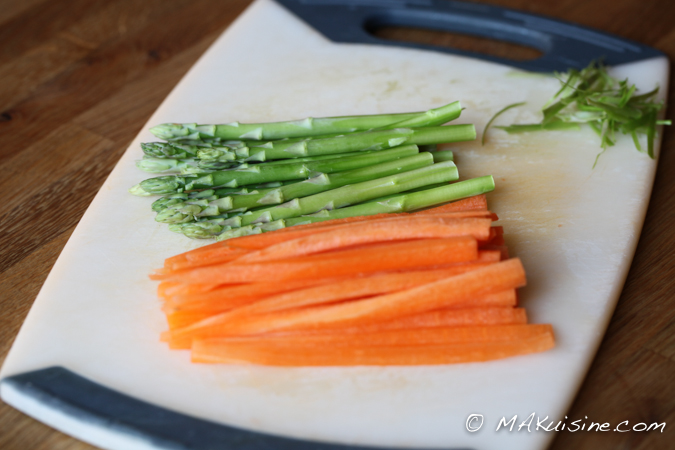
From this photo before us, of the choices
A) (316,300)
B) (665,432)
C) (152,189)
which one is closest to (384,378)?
(316,300)

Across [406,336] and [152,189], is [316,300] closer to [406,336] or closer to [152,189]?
[406,336]

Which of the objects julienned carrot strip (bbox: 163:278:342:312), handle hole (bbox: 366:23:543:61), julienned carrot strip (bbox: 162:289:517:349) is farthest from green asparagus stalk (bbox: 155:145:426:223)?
handle hole (bbox: 366:23:543:61)

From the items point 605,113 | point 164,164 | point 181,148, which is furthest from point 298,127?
point 605,113

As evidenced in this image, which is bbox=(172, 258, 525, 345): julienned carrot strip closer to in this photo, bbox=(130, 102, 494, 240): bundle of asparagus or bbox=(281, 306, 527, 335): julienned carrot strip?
bbox=(281, 306, 527, 335): julienned carrot strip

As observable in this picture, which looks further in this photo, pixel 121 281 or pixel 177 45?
pixel 177 45

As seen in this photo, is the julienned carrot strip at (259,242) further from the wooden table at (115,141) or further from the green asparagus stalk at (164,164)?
the wooden table at (115,141)

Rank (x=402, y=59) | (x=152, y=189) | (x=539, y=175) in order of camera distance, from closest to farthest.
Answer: (x=152, y=189)
(x=539, y=175)
(x=402, y=59)

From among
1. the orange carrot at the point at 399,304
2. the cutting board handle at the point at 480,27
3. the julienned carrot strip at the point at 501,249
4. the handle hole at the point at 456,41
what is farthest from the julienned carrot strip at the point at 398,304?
the handle hole at the point at 456,41

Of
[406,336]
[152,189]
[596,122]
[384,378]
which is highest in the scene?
[596,122]
